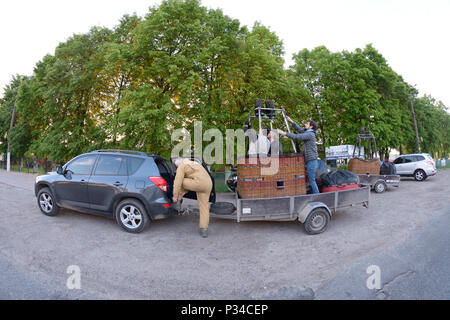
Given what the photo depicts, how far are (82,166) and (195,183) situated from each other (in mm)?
2991

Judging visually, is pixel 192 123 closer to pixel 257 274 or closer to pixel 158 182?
pixel 158 182

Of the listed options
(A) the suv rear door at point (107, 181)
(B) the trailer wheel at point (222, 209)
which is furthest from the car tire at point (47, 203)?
(B) the trailer wheel at point (222, 209)

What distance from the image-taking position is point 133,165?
5160 millimetres

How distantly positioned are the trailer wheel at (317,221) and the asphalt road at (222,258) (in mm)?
171

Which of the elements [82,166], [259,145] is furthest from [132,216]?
[259,145]

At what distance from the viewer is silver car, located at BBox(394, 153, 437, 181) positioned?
1454cm

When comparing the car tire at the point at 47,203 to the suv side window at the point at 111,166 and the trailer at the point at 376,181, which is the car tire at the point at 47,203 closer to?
the suv side window at the point at 111,166

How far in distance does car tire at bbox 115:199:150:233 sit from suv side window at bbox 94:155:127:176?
688 millimetres

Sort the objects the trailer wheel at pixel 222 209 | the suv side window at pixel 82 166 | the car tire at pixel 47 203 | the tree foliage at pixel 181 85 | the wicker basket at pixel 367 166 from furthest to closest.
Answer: the wicker basket at pixel 367 166 < the tree foliage at pixel 181 85 < the car tire at pixel 47 203 < the suv side window at pixel 82 166 < the trailer wheel at pixel 222 209

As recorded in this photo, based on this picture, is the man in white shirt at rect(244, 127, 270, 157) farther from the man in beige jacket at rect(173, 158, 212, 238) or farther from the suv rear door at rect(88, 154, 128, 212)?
the suv rear door at rect(88, 154, 128, 212)

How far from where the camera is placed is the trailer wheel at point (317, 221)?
4898 mm

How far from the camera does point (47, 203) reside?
589cm

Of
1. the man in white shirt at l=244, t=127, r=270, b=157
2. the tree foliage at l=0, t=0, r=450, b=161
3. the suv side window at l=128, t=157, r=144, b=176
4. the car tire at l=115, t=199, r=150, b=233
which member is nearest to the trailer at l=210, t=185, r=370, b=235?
the man in white shirt at l=244, t=127, r=270, b=157

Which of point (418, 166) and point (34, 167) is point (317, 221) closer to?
point (418, 166)
